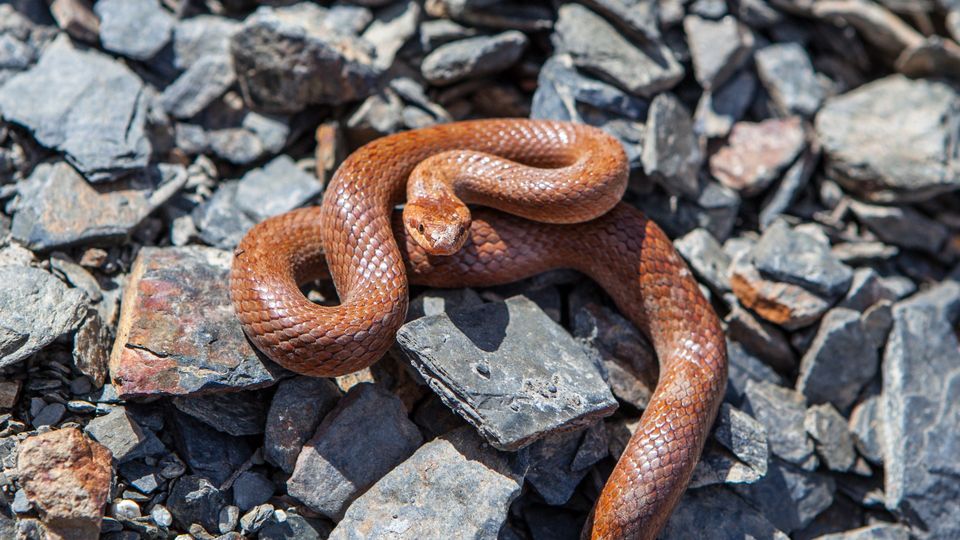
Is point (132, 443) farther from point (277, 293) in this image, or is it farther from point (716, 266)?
point (716, 266)

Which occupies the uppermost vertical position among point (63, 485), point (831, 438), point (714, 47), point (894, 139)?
point (714, 47)

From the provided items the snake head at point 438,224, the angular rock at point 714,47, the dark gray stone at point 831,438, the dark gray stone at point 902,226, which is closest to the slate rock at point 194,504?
the snake head at point 438,224

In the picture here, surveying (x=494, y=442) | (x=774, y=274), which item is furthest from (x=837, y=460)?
(x=494, y=442)

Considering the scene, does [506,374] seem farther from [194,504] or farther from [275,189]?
[275,189]

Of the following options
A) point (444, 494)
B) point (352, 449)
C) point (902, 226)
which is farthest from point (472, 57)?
point (902, 226)

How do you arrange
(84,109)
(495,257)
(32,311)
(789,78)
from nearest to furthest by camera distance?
1. (32,311)
2. (495,257)
3. (84,109)
4. (789,78)

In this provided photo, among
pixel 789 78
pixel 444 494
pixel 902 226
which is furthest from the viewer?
pixel 789 78

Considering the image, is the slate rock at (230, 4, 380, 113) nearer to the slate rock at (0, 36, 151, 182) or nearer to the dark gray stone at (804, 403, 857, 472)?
the slate rock at (0, 36, 151, 182)
